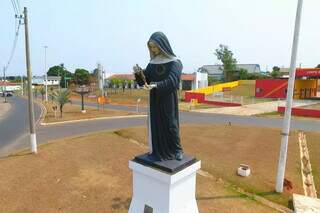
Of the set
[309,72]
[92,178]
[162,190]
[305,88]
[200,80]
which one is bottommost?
[92,178]

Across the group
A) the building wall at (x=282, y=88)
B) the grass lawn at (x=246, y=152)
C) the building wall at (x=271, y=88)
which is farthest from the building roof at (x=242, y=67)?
the grass lawn at (x=246, y=152)

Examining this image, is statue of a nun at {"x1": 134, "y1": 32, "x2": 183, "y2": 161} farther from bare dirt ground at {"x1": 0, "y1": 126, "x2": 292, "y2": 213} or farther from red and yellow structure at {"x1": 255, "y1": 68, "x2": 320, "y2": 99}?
red and yellow structure at {"x1": 255, "y1": 68, "x2": 320, "y2": 99}

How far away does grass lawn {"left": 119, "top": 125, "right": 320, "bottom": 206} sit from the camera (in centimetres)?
877

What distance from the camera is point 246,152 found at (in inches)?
483

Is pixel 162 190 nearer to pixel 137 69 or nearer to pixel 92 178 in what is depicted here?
pixel 137 69

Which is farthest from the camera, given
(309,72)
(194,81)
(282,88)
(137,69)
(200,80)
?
(200,80)

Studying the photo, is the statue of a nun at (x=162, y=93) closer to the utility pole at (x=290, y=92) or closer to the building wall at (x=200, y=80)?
the utility pole at (x=290, y=92)

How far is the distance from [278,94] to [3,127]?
36.6 meters

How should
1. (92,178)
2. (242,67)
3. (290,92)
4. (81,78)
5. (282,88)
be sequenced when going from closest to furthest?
(290,92) → (92,178) → (282,88) → (81,78) → (242,67)

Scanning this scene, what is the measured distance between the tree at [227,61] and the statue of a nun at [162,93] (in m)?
65.2

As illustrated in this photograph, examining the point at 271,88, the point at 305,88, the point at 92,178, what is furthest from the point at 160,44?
the point at 305,88

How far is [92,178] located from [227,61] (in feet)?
206

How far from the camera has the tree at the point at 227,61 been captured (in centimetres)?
6686

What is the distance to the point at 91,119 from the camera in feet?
75.3
